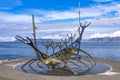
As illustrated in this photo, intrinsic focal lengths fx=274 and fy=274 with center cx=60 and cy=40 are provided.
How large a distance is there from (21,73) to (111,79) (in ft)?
30.5

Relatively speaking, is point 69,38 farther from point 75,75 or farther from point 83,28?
point 75,75

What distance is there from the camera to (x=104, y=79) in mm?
24641

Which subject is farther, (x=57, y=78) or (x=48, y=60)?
(x=48, y=60)

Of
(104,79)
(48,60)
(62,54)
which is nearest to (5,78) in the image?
(48,60)

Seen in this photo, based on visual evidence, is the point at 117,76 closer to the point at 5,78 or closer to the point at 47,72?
the point at 47,72

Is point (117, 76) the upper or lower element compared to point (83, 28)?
lower

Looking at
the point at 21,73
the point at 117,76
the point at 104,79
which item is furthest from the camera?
the point at 21,73

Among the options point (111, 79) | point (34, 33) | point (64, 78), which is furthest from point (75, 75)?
point (34, 33)

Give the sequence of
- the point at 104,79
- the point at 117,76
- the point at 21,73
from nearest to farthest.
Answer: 1. the point at 104,79
2. the point at 117,76
3. the point at 21,73

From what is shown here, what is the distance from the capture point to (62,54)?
2895cm

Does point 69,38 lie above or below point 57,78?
above

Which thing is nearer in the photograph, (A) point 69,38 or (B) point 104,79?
(B) point 104,79

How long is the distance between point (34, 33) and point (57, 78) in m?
5.58

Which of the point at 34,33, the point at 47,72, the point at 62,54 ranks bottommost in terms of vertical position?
the point at 47,72
